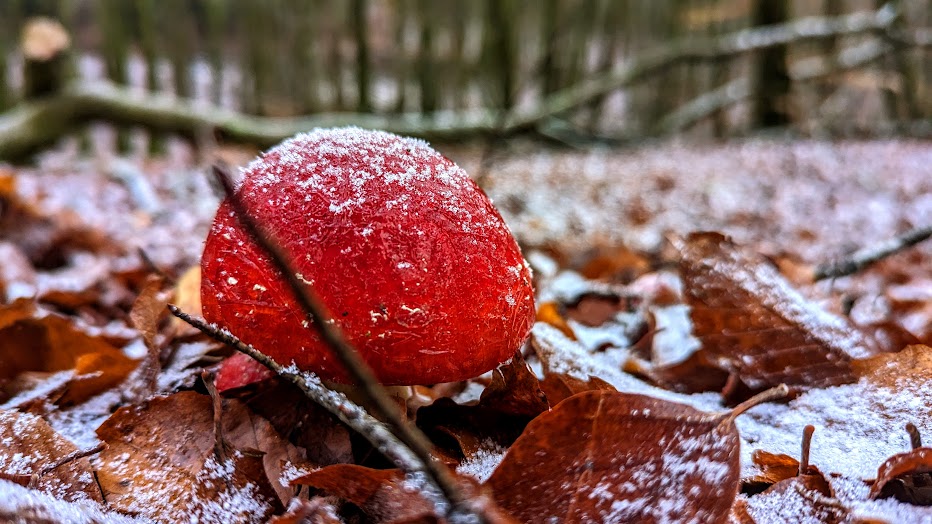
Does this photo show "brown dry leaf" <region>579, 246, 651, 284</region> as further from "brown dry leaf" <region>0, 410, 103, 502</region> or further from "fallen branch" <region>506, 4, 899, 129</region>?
"fallen branch" <region>506, 4, 899, 129</region>

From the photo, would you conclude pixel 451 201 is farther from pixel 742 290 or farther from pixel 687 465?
pixel 742 290

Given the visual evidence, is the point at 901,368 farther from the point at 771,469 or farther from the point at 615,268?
the point at 615,268

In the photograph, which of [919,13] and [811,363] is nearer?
[811,363]

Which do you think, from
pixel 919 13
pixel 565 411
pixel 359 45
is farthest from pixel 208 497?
pixel 919 13

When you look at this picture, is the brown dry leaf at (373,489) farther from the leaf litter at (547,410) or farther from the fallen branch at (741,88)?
the fallen branch at (741,88)

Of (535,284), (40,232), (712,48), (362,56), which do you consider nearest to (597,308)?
(535,284)

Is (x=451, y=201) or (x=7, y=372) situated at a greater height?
(x=451, y=201)
